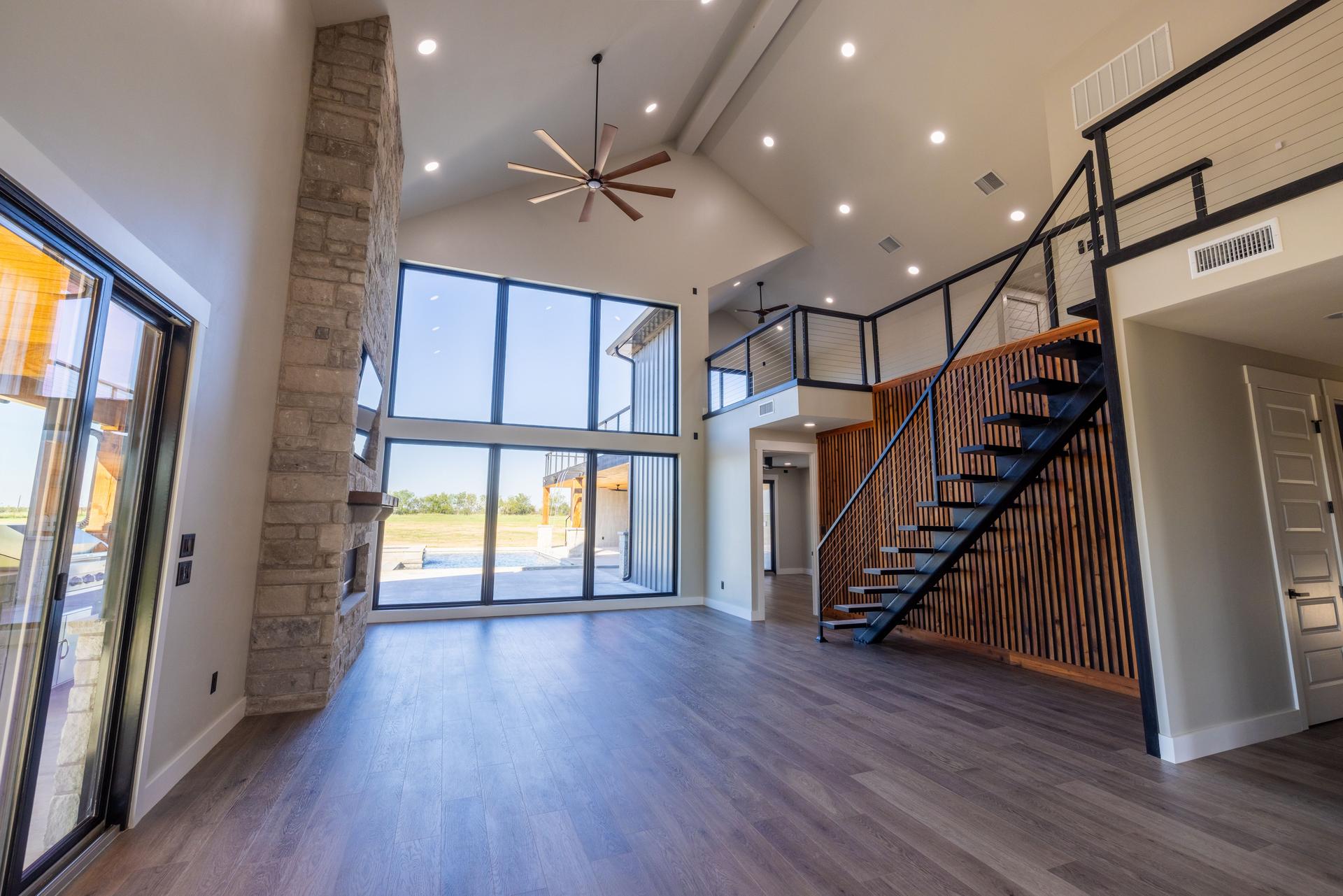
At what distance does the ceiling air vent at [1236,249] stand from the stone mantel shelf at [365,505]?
5.19 metres

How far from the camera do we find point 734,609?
738 cm

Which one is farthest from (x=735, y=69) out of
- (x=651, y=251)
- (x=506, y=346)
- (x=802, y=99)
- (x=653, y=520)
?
(x=653, y=520)

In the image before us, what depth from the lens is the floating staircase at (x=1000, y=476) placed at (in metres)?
4.11

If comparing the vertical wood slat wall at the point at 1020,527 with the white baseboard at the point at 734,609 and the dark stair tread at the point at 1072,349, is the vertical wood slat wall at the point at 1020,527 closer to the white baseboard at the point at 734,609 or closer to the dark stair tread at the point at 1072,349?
the dark stair tread at the point at 1072,349

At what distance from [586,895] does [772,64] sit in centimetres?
824

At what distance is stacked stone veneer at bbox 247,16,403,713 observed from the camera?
3674 mm

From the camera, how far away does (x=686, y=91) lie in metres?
7.45

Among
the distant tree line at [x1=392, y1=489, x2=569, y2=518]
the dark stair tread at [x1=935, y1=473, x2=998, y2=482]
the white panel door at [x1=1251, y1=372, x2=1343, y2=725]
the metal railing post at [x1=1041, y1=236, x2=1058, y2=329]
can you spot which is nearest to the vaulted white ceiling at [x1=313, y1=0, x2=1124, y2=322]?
the metal railing post at [x1=1041, y1=236, x2=1058, y2=329]

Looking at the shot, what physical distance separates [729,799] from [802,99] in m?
7.74

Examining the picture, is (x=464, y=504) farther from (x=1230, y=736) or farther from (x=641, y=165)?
(x=1230, y=736)

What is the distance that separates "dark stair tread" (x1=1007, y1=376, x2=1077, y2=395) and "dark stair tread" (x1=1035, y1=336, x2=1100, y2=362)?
0.19 metres

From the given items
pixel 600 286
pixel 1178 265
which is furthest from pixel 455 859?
pixel 600 286

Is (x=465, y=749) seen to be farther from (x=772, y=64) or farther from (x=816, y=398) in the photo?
(x=772, y=64)

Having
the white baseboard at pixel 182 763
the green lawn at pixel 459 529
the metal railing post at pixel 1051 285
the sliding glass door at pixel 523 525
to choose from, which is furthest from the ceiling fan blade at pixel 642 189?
the white baseboard at pixel 182 763
